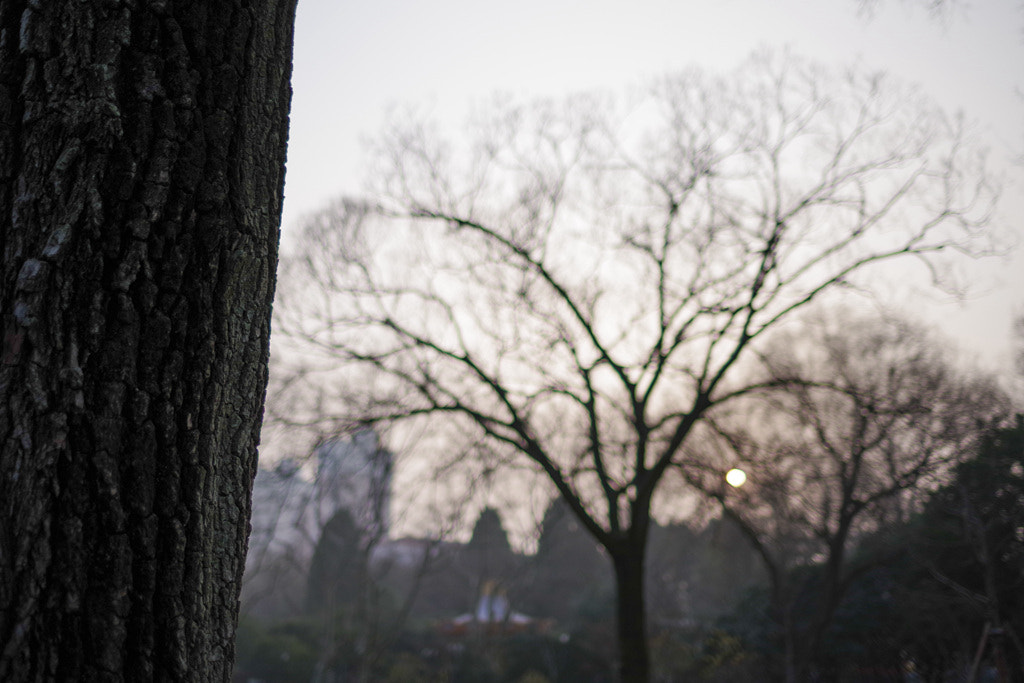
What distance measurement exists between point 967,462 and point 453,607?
30.9 meters

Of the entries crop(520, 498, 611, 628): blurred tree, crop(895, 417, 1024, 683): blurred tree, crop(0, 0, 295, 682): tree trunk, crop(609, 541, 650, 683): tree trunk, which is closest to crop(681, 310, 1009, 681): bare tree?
crop(895, 417, 1024, 683): blurred tree

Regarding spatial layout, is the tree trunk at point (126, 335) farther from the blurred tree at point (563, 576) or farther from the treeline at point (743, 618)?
the blurred tree at point (563, 576)

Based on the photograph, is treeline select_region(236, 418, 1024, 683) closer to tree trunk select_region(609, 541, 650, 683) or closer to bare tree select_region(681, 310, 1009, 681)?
bare tree select_region(681, 310, 1009, 681)

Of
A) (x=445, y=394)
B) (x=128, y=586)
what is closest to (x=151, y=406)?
(x=128, y=586)

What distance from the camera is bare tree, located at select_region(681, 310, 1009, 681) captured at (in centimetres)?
1120

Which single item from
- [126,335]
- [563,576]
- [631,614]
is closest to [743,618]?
[631,614]

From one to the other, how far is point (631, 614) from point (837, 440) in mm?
8130

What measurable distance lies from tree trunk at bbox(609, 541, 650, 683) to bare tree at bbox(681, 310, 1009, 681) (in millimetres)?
1749

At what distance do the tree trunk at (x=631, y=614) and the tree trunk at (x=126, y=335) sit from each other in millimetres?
9211

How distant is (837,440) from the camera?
626 inches

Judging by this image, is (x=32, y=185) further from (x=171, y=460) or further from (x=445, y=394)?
(x=445, y=394)

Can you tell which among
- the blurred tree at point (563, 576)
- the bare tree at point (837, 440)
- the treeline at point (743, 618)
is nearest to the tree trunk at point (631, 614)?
the bare tree at point (837, 440)

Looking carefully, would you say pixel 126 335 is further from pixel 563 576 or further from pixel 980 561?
pixel 563 576

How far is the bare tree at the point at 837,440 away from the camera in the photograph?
441 inches
